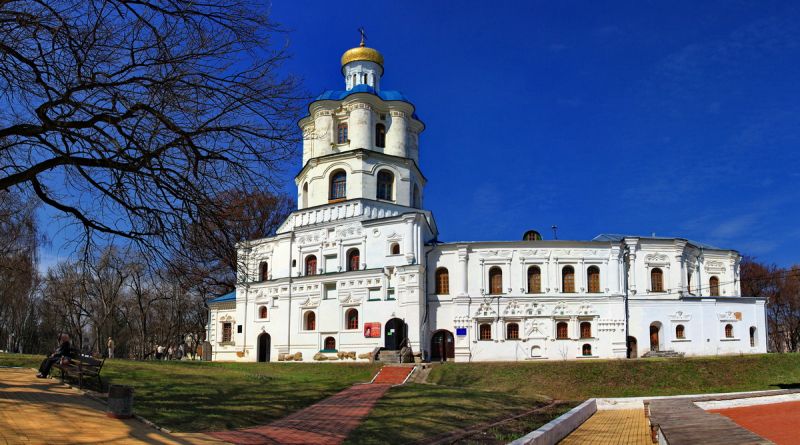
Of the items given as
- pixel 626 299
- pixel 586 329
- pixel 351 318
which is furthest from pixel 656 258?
pixel 351 318

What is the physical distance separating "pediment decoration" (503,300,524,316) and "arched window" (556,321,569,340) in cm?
232

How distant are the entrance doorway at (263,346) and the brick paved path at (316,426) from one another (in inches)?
897

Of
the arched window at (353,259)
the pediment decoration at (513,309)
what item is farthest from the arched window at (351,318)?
the pediment decoration at (513,309)

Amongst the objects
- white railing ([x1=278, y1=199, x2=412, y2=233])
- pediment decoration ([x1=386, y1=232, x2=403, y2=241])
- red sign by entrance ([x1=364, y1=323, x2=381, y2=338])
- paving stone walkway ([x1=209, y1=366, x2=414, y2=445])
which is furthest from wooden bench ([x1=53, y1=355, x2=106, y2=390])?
white railing ([x1=278, y1=199, x2=412, y2=233])

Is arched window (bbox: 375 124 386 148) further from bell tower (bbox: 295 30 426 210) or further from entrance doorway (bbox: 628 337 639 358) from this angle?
entrance doorway (bbox: 628 337 639 358)

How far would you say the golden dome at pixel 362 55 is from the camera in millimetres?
46156

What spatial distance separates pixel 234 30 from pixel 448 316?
1184 inches

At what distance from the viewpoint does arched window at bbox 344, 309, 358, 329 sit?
39.2 meters

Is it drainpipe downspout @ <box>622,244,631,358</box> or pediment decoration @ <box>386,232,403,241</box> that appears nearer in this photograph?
pediment decoration @ <box>386,232,403,241</box>

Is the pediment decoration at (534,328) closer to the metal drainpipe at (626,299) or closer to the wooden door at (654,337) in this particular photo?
the metal drainpipe at (626,299)

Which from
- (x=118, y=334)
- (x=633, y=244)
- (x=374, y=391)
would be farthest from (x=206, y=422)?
(x=118, y=334)

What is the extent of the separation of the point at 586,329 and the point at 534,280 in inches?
162

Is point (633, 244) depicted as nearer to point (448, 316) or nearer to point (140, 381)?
point (448, 316)

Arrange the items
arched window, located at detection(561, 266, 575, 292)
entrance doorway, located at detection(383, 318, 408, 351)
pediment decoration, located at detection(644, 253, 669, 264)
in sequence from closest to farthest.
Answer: entrance doorway, located at detection(383, 318, 408, 351)
arched window, located at detection(561, 266, 575, 292)
pediment decoration, located at detection(644, 253, 669, 264)
